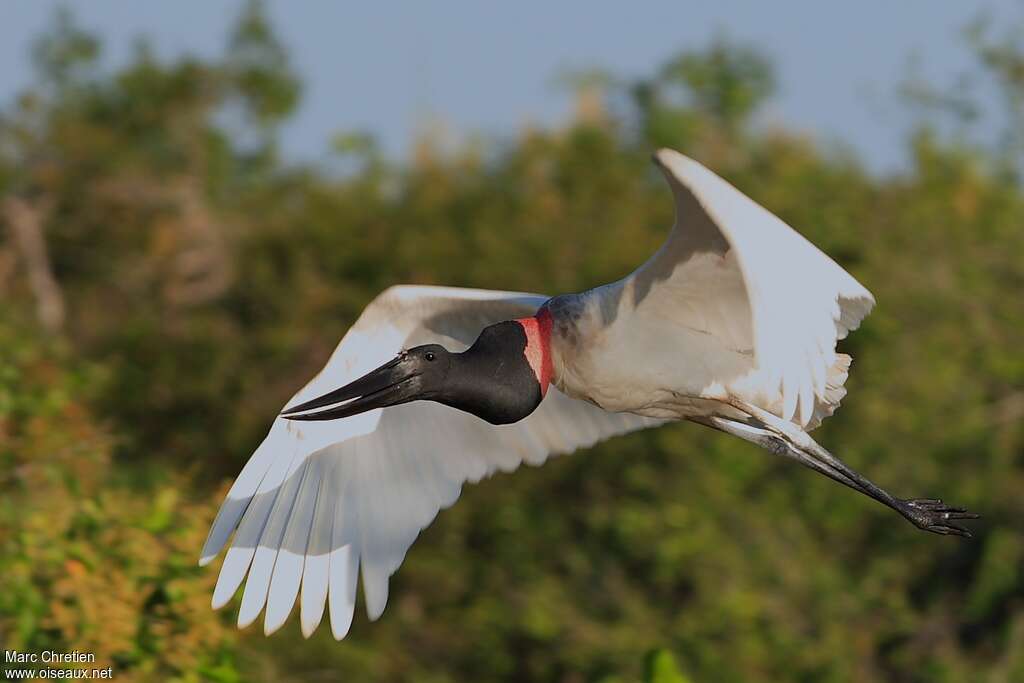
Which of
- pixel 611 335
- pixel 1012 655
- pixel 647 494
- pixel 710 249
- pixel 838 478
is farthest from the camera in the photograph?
pixel 647 494

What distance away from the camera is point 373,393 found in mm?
5281

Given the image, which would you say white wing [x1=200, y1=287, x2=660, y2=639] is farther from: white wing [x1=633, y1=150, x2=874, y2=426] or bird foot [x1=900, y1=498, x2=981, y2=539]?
white wing [x1=633, y1=150, x2=874, y2=426]

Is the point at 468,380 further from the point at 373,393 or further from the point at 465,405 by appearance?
the point at 373,393

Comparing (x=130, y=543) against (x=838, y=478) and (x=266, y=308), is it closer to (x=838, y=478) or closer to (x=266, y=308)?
(x=838, y=478)

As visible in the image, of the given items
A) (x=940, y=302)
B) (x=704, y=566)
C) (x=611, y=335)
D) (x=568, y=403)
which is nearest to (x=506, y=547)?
(x=704, y=566)

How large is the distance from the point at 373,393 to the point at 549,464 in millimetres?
5101

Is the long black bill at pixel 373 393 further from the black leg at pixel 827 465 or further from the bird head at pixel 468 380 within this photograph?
the black leg at pixel 827 465

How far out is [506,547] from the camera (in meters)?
9.98

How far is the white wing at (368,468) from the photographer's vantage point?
541cm

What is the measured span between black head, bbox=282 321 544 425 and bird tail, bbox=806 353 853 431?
104 cm

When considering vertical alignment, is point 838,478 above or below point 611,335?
below

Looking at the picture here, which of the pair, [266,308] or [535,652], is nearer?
[535,652]

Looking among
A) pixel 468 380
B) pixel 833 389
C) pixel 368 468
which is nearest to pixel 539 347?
pixel 468 380

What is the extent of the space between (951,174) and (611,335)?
26.8ft
